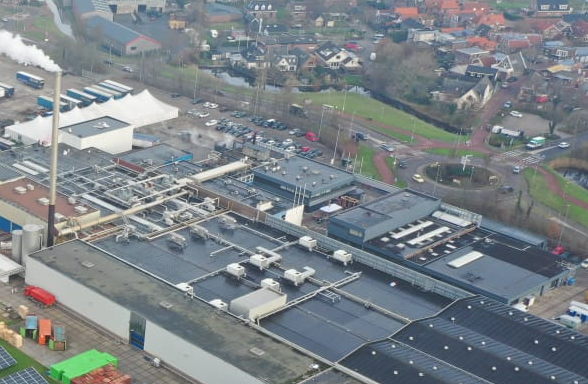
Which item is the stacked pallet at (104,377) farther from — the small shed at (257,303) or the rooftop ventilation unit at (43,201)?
the rooftop ventilation unit at (43,201)

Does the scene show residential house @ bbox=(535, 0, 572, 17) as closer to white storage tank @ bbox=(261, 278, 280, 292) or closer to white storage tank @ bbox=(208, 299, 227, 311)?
white storage tank @ bbox=(261, 278, 280, 292)

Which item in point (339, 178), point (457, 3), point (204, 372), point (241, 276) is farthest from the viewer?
point (457, 3)

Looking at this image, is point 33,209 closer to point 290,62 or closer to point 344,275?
point 344,275

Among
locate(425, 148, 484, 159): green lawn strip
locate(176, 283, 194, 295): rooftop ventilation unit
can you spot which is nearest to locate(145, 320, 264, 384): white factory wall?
locate(176, 283, 194, 295): rooftop ventilation unit

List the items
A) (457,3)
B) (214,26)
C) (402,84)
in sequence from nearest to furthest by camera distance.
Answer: (402,84)
(214,26)
(457,3)

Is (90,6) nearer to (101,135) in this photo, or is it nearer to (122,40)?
(122,40)

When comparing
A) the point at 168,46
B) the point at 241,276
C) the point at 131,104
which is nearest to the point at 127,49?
the point at 168,46

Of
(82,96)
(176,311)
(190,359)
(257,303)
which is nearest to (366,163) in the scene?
(82,96)
